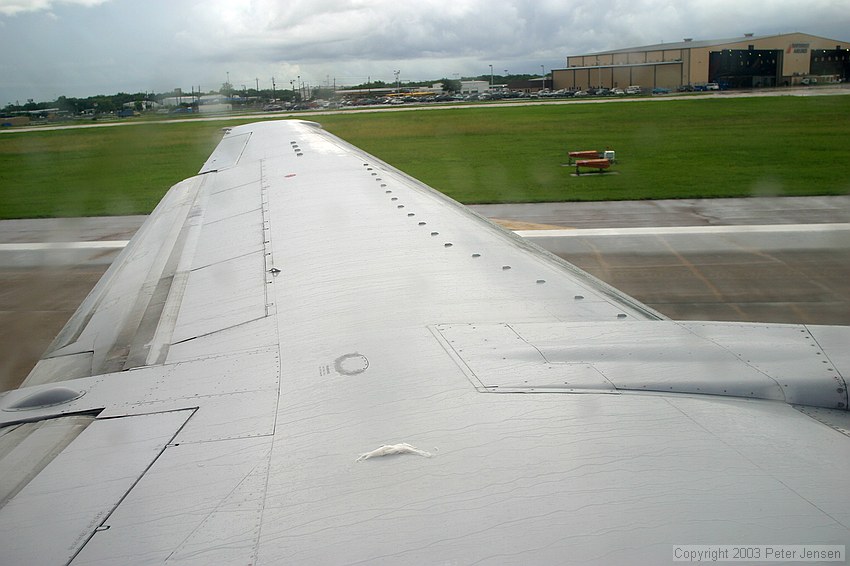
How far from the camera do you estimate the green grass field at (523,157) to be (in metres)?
14.1

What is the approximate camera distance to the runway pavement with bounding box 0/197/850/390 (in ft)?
23.5

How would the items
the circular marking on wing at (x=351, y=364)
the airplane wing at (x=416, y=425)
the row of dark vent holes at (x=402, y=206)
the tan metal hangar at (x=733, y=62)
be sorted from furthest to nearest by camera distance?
the tan metal hangar at (x=733, y=62) < the row of dark vent holes at (x=402, y=206) < the circular marking on wing at (x=351, y=364) < the airplane wing at (x=416, y=425)

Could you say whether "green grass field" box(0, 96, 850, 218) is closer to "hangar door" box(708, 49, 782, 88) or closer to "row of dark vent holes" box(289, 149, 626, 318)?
"row of dark vent holes" box(289, 149, 626, 318)

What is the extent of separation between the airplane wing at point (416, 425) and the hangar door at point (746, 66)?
122ft

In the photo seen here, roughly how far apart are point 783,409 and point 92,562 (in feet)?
6.41

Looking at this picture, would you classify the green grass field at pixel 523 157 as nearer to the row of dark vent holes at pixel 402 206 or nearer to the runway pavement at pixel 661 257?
the runway pavement at pixel 661 257

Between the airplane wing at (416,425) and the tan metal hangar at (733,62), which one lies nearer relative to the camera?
the airplane wing at (416,425)

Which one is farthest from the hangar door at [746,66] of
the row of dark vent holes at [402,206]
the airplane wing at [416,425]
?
the airplane wing at [416,425]

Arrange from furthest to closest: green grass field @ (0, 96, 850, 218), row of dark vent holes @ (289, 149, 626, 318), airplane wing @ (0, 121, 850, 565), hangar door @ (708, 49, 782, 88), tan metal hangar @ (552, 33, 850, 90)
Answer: hangar door @ (708, 49, 782, 88) → tan metal hangar @ (552, 33, 850, 90) → green grass field @ (0, 96, 850, 218) → row of dark vent holes @ (289, 149, 626, 318) → airplane wing @ (0, 121, 850, 565)

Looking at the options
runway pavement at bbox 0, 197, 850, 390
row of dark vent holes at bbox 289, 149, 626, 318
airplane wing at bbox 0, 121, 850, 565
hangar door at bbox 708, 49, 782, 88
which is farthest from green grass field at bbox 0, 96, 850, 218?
airplane wing at bbox 0, 121, 850, 565

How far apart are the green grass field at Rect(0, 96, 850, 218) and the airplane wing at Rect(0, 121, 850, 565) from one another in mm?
7162

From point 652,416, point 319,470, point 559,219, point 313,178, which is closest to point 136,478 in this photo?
point 319,470

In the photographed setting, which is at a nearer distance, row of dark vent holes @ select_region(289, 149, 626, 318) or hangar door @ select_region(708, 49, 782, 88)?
row of dark vent holes @ select_region(289, 149, 626, 318)

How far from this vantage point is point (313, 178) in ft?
18.1
